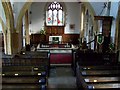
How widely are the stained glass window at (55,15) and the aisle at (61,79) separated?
1106 centimetres

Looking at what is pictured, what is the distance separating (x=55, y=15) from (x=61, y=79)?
561 inches

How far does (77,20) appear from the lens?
23.3 metres

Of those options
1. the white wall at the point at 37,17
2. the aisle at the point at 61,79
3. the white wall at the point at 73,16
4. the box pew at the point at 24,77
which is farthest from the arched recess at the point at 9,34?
the white wall at the point at 73,16

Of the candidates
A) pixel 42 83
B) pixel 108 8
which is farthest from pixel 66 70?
pixel 42 83

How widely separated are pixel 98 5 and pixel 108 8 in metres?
1.12

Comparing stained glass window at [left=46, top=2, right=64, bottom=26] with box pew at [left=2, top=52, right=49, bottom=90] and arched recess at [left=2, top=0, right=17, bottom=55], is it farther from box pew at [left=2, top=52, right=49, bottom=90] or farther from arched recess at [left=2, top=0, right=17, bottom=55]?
box pew at [left=2, top=52, right=49, bottom=90]

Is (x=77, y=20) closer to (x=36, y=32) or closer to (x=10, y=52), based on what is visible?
(x=36, y=32)

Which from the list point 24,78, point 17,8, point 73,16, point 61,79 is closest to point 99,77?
point 24,78

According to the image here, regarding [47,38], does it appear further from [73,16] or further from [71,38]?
[73,16]

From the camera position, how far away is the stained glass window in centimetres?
2323

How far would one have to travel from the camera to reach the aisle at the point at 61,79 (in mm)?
9176

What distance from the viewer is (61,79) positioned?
10344 mm

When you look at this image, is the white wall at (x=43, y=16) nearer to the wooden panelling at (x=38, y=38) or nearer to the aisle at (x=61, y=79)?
the wooden panelling at (x=38, y=38)

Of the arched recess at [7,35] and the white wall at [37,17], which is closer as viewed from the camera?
the arched recess at [7,35]
